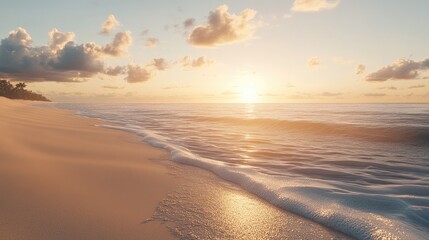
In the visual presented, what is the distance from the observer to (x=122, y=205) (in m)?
3.75

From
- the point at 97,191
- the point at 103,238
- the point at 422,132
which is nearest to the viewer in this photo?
the point at 103,238

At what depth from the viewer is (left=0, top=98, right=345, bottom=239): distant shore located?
9.94ft

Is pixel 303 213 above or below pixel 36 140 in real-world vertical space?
Answer: below

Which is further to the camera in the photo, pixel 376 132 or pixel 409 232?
pixel 376 132

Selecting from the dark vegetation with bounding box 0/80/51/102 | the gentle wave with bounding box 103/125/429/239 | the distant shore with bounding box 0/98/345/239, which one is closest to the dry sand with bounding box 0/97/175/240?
the distant shore with bounding box 0/98/345/239

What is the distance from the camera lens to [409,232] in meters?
3.45

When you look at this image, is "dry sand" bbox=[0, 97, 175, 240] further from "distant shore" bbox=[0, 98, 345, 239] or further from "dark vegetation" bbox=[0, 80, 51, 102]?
"dark vegetation" bbox=[0, 80, 51, 102]

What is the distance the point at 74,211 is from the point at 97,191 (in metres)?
0.85

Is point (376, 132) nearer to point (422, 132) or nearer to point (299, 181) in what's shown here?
point (422, 132)

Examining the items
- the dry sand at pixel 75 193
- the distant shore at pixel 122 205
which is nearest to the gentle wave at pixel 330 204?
the distant shore at pixel 122 205

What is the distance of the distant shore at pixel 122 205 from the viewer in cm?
303

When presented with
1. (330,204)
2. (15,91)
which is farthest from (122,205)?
(15,91)

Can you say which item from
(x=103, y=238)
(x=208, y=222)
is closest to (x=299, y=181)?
(x=208, y=222)

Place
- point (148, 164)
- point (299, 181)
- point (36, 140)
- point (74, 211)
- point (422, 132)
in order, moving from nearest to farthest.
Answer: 1. point (74, 211)
2. point (299, 181)
3. point (148, 164)
4. point (36, 140)
5. point (422, 132)
